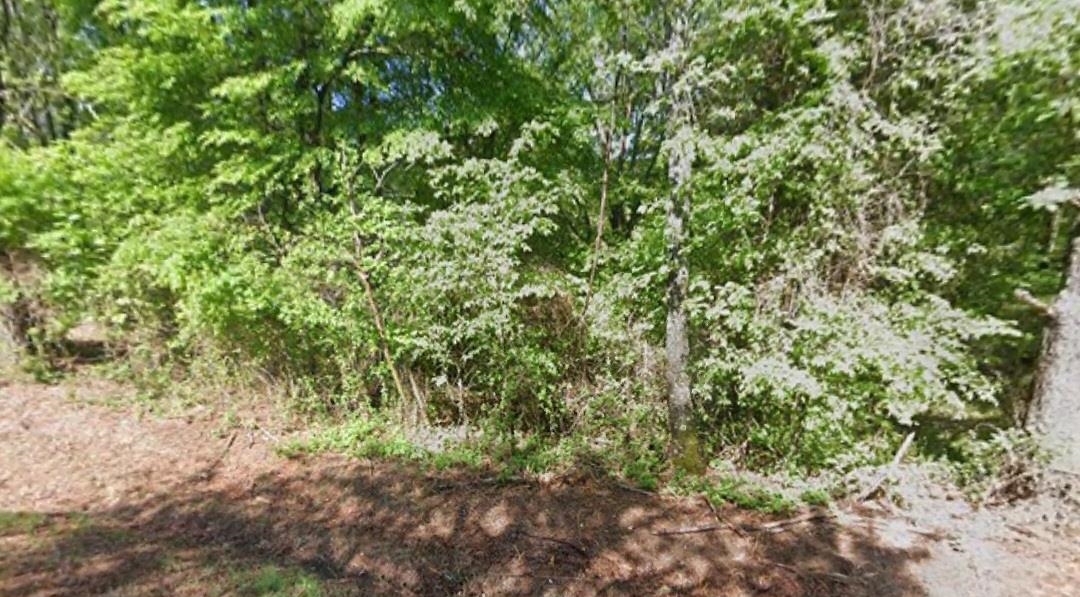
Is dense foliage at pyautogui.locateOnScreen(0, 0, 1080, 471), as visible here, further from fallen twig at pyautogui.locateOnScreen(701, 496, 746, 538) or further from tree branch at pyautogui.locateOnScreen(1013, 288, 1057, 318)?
fallen twig at pyautogui.locateOnScreen(701, 496, 746, 538)

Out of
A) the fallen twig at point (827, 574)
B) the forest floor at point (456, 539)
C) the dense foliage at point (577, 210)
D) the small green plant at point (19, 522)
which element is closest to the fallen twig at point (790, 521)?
the forest floor at point (456, 539)

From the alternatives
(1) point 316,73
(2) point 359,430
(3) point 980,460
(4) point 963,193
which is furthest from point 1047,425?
(1) point 316,73

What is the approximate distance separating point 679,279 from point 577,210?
228 centimetres

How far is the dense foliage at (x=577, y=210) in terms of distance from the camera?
13.6 feet

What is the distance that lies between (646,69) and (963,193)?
10.6 feet

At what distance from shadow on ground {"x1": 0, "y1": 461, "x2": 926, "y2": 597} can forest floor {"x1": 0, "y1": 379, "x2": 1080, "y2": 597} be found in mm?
14

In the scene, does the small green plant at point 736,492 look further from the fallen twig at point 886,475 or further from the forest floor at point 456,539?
the fallen twig at point 886,475

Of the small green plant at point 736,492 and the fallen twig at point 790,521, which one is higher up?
the small green plant at point 736,492

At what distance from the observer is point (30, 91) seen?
321 inches

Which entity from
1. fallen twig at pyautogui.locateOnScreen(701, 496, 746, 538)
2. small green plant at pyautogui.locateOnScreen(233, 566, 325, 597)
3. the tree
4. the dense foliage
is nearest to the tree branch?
the tree

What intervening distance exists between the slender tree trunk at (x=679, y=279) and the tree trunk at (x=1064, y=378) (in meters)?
2.73

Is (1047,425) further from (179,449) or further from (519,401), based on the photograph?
(179,449)

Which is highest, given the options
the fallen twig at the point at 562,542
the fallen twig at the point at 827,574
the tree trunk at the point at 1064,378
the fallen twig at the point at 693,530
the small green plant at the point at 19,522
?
the tree trunk at the point at 1064,378

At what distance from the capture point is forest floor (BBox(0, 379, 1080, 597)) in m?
3.51
